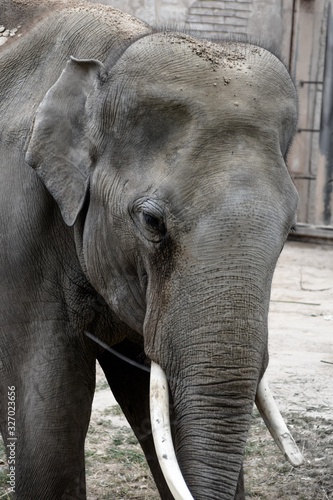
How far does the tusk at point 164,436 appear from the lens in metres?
2.06

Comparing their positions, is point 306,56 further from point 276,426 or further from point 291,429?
point 276,426

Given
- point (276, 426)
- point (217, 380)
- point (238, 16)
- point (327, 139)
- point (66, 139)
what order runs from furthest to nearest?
point (327, 139), point (238, 16), point (66, 139), point (276, 426), point (217, 380)

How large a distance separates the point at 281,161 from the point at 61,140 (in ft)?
2.08

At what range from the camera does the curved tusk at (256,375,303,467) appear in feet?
7.59

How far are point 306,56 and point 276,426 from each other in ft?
23.4

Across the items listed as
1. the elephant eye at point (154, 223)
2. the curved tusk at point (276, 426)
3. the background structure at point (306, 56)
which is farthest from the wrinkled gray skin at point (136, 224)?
the background structure at point (306, 56)

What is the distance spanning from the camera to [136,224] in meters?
2.38

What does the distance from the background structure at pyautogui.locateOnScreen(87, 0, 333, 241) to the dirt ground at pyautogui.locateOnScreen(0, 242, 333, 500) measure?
2773 mm

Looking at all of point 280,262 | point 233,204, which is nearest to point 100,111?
point 233,204

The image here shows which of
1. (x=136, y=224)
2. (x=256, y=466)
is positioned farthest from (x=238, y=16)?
(x=136, y=224)

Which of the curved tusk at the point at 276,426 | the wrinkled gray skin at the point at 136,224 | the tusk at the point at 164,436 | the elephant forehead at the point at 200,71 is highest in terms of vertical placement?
the elephant forehead at the point at 200,71

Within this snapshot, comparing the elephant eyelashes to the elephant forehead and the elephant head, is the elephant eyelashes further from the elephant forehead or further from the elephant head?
the elephant forehead

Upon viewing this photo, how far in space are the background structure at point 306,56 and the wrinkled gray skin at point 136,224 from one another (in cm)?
614

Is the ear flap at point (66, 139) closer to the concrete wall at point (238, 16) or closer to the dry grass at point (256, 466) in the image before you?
the dry grass at point (256, 466)
